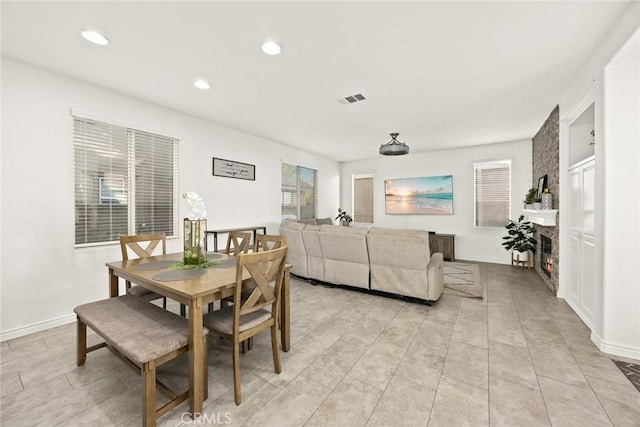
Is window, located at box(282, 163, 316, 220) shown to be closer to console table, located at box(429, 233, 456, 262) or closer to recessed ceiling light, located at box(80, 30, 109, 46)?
console table, located at box(429, 233, 456, 262)

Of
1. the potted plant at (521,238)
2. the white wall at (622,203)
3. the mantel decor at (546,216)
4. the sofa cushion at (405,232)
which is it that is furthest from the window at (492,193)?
the white wall at (622,203)

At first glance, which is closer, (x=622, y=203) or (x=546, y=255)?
(x=622, y=203)

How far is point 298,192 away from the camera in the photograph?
652 cm

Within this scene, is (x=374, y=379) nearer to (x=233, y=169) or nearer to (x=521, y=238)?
(x=233, y=169)

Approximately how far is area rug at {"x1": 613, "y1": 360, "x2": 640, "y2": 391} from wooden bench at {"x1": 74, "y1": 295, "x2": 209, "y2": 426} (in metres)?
2.98

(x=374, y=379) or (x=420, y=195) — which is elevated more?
(x=420, y=195)

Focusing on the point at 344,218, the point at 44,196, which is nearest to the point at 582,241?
the point at 344,218

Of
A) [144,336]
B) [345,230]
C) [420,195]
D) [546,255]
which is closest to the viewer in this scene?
[144,336]

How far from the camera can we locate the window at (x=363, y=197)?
775 centimetres

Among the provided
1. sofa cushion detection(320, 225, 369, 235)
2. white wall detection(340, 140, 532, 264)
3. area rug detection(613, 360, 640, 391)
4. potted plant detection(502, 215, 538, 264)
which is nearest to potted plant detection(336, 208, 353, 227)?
white wall detection(340, 140, 532, 264)

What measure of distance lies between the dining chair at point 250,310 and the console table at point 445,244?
5.07 metres

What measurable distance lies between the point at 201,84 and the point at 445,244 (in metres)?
5.61

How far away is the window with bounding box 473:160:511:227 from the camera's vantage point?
19.0ft

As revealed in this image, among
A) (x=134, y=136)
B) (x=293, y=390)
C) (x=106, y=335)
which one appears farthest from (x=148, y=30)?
(x=293, y=390)
